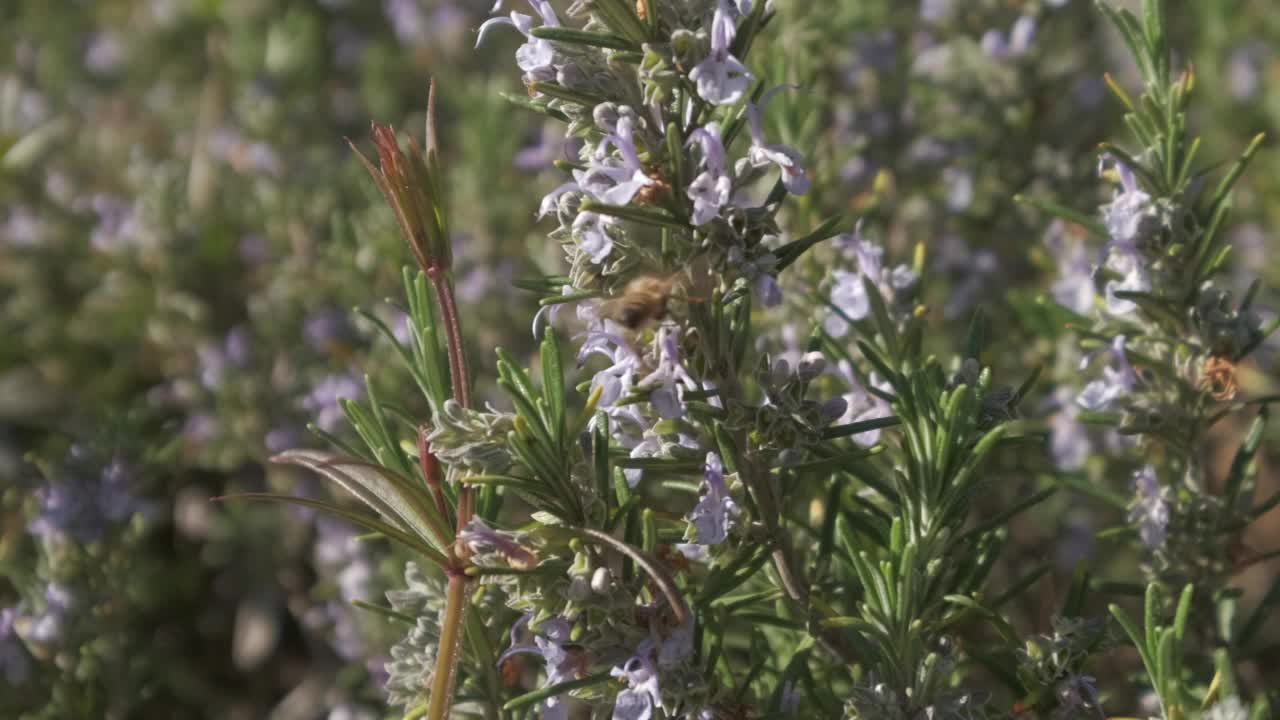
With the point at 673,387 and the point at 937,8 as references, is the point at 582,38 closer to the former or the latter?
the point at 673,387

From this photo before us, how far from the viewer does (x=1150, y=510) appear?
1401 mm

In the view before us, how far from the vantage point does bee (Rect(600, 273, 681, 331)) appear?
1.01 meters

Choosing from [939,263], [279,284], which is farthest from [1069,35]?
[279,284]

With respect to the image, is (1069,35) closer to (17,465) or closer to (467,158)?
(467,158)

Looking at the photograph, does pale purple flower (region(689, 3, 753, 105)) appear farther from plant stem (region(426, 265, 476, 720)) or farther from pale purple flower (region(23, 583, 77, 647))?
pale purple flower (region(23, 583, 77, 647))

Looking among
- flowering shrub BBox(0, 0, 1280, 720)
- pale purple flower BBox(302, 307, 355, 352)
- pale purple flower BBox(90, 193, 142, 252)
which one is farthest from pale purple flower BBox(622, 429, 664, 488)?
pale purple flower BBox(90, 193, 142, 252)

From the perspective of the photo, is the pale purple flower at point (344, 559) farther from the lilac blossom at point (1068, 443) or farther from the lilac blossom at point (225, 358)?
the lilac blossom at point (1068, 443)

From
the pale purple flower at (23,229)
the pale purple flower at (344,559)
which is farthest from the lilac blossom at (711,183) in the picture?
the pale purple flower at (23,229)

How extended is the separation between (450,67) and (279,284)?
1.25m

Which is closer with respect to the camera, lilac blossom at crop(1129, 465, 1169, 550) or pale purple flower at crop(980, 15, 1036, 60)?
lilac blossom at crop(1129, 465, 1169, 550)

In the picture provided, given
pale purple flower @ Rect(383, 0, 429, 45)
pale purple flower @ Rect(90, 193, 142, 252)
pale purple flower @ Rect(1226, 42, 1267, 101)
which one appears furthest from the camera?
pale purple flower @ Rect(383, 0, 429, 45)

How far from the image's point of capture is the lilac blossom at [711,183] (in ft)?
3.29

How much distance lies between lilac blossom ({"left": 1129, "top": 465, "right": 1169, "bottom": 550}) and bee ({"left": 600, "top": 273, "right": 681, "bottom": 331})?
0.73 m

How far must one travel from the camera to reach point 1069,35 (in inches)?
106
